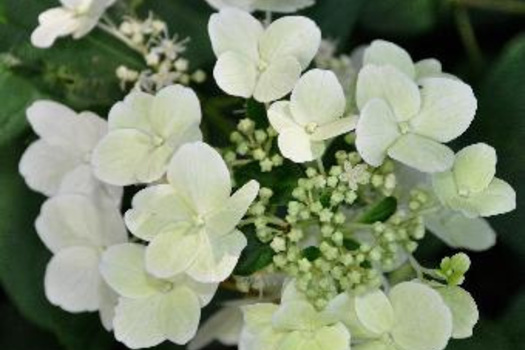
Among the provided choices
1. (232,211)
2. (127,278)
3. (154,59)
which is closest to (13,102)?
(154,59)

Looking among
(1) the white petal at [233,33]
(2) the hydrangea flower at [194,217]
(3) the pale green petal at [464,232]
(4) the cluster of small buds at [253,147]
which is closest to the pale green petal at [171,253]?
(2) the hydrangea flower at [194,217]

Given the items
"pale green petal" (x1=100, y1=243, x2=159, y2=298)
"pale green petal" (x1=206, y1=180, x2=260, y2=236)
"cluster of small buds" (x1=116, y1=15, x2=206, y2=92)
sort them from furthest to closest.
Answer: "cluster of small buds" (x1=116, y1=15, x2=206, y2=92) → "pale green petal" (x1=100, y1=243, x2=159, y2=298) → "pale green petal" (x1=206, y1=180, x2=260, y2=236)

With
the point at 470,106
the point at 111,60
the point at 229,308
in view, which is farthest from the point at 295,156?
the point at 111,60

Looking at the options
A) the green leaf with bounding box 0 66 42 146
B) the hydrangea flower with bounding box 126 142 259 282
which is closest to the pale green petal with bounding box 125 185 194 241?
the hydrangea flower with bounding box 126 142 259 282

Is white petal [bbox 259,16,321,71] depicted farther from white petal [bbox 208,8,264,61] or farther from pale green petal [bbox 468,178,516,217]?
pale green petal [bbox 468,178,516,217]

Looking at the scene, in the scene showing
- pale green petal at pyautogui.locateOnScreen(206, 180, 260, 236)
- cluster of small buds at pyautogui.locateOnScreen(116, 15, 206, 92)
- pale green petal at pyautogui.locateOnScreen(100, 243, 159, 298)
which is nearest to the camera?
pale green petal at pyautogui.locateOnScreen(206, 180, 260, 236)

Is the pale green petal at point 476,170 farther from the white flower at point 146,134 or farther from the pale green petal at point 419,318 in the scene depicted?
the white flower at point 146,134

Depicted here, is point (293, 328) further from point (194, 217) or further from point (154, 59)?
point (154, 59)
